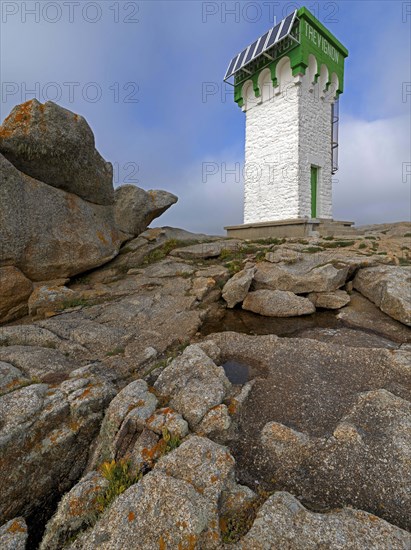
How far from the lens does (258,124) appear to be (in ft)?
77.0

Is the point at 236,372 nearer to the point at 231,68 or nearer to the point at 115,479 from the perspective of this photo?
the point at 115,479

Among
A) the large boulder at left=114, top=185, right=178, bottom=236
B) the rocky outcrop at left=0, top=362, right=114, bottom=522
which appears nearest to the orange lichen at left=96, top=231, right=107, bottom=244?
the large boulder at left=114, top=185, right=178, bottom=236

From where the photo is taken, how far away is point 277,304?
11555 millimetres

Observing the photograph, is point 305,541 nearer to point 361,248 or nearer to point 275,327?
point 275,327

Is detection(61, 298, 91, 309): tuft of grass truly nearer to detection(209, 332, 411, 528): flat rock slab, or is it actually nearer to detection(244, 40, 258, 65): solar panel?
detection(209, 332, 411, 528): flat rock slab

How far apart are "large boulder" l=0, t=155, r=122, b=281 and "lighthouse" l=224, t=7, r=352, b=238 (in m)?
13.6

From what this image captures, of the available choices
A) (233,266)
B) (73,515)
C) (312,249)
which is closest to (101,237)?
(233,266)

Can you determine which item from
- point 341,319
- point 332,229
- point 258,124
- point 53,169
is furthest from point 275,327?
point 258,124

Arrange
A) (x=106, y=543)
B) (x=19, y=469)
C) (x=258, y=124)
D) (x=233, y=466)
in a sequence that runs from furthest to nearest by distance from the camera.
A: (x=258, y=124) → (x=19, y=469) → (x=233, y=466) → (x=106, y=543)

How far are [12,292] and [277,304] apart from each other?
427 inches

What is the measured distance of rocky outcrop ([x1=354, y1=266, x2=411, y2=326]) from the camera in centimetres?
1012

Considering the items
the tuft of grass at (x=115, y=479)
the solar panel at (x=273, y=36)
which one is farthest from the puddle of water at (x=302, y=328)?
the solar panel at (x=273, y=36)

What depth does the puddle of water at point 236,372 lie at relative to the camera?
6719 millimetres

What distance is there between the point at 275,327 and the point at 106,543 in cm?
836
